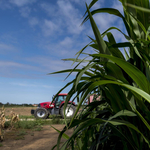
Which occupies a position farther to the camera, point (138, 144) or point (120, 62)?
point (138, 144)

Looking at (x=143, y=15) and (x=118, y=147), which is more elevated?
(x=143, y=15)

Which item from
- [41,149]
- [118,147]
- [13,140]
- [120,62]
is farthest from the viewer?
[13,140]

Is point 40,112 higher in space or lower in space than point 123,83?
higher

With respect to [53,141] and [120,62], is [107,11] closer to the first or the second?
[120,62]

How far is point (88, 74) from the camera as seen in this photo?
1297 millimetres

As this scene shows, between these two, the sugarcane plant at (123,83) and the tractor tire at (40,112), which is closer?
the sugarcane plant at (123,83)

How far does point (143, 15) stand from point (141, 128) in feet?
2.44

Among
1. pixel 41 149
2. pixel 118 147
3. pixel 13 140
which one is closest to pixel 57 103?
pixel 13 140

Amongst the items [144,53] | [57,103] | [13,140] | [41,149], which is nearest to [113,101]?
[144,53]

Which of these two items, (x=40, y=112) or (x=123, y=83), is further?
(x=40, y=112)

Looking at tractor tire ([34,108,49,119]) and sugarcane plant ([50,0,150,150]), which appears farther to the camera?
tractor tire ([34,108,49,119])

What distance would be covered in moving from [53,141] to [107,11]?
3.79 m

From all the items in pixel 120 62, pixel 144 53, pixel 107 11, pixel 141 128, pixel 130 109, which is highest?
pixel 107 11

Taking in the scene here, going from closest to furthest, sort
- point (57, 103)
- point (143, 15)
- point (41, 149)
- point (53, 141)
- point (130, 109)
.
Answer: point (130, 109) < point (143, 15) < point (41, 149) < point (53, 141) < point (57, 103)
